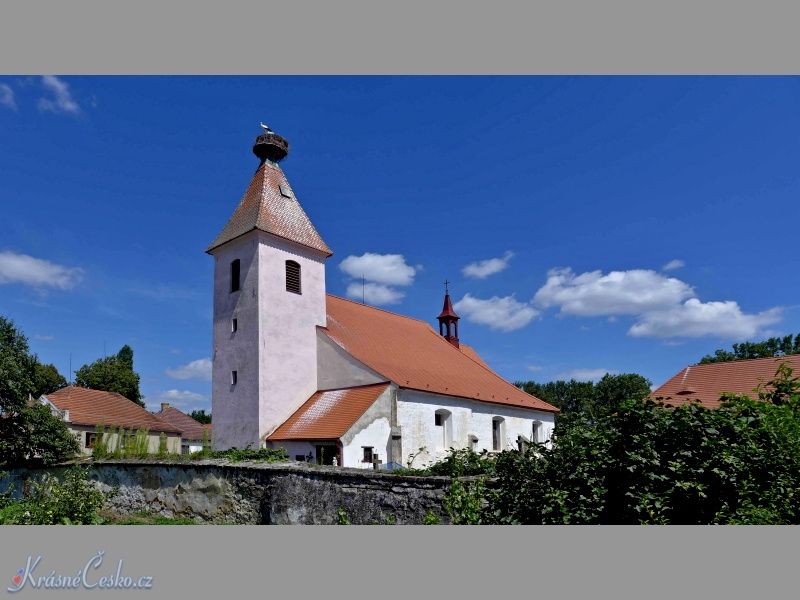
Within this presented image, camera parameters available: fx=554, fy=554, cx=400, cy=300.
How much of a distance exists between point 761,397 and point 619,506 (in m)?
2.18

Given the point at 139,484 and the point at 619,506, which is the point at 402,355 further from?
the point at 619,506

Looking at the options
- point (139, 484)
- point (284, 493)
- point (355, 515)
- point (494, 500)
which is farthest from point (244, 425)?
point (494, 500)

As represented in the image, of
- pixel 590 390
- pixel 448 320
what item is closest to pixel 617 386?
pixel 590 390

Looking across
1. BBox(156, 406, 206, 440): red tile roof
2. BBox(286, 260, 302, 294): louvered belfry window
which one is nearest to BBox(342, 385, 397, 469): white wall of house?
BBox(286, 260, 302, 294): louvered belfry window

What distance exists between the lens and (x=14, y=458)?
18.8 metres

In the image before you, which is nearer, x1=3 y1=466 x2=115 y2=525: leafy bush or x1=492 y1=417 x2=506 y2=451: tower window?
x1=3 y1=466 x2=115 y2=525: leafy bush

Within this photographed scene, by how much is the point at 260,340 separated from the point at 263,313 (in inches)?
45.4

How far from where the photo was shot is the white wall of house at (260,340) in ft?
73.6

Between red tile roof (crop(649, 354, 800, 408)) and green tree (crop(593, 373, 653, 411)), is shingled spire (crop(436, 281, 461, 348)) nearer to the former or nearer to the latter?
red tile roof (crop(649, 354, 800, 408))

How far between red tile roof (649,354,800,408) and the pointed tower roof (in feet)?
62.5

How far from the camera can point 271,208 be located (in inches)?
973

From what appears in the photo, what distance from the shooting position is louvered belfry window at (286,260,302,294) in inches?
958

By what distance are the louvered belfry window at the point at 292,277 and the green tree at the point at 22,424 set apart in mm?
9901

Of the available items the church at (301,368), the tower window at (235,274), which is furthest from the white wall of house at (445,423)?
the tower window at (235,274)
